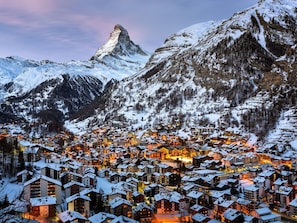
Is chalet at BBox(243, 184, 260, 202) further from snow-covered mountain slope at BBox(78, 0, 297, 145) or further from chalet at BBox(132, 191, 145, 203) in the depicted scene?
snow-covered mountain slope at BBox(78, 0, 297, 145)

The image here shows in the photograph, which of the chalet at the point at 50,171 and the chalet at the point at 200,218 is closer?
the chalet at the point at 200,218

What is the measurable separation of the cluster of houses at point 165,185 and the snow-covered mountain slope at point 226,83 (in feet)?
48.3

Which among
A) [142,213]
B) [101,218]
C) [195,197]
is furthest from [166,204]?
[101,218]

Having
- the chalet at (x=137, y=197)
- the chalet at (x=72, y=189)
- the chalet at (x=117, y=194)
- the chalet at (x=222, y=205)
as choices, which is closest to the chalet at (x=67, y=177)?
the chalet at (x=72, y=189)

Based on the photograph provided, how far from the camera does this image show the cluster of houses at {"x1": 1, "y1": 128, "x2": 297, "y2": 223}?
26.3 metres

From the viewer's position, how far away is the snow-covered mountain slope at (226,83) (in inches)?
2793

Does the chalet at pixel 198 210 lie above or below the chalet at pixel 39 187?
below

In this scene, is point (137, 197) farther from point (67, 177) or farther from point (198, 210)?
point (67, 177)

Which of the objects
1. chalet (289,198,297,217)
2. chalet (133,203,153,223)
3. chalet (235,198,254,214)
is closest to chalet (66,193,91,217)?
chalet (133,203,153,223)

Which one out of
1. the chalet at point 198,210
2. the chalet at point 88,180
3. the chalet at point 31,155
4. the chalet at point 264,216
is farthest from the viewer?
the chalet at point 31,155

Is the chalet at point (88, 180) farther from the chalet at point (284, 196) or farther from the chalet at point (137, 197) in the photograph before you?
the chalet at point (284, 196)

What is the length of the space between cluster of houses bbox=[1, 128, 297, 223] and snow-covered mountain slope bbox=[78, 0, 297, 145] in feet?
48.3

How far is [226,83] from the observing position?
87.2 meters

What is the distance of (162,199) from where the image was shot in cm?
2842
